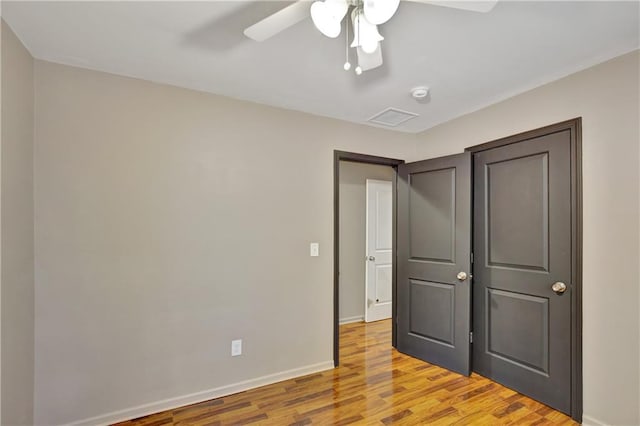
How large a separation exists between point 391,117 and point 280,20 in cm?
194

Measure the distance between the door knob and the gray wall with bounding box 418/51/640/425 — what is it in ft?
0.43

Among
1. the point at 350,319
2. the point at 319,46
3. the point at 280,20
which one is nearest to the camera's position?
the point at 280,20

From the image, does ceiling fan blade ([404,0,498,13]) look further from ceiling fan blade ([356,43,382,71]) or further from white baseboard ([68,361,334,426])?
white baseboard ([68,361,334,426])

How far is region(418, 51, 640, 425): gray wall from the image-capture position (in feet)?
6.40

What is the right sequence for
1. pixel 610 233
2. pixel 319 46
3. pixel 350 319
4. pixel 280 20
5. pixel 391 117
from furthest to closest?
1. pixel 350 319
2. pixel 391 117
3. pixel 610 233
4. pixel 319 46
5. pixel 280 20

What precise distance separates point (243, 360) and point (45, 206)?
1.78 meters

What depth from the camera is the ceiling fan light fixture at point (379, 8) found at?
1216 millimetres

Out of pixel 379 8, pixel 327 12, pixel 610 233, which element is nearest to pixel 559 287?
pixel 610 233

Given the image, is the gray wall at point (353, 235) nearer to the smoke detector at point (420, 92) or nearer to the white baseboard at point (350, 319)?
the white baseboard at point (350, 319)

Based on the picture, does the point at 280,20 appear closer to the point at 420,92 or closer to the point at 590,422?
the point at 420,92

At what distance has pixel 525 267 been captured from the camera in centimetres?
254

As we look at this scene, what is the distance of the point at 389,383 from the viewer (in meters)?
2.74

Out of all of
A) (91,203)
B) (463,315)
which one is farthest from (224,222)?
(463,315)

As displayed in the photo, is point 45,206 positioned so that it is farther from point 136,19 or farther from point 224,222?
point 136,19
